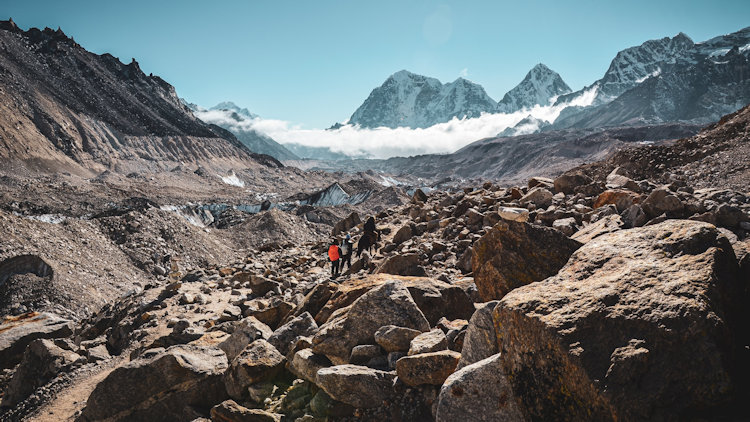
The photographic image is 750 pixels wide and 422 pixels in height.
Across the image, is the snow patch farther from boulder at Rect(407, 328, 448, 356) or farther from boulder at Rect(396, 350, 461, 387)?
boulder at Rect(396, 350, 461, 387)

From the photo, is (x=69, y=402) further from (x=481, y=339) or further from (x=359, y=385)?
(x=481, y=339)

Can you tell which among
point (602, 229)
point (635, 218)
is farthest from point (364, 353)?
point (635, 218)

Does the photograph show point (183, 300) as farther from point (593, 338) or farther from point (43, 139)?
point (43, 139)

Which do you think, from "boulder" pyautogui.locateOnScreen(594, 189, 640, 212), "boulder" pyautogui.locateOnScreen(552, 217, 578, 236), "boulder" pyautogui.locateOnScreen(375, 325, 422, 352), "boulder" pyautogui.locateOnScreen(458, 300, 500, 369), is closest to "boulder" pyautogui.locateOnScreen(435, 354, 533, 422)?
"boulder" pyautogui.locateOnScreen(458, 300, 500, 369)

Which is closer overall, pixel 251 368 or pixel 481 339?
pixel 481 339

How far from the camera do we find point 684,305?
2209mm

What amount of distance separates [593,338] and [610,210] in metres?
5.50

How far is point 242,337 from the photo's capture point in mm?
5434

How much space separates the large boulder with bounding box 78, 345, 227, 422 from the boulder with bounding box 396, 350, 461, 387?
2626mm

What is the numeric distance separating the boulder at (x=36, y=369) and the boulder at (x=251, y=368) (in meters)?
4.04

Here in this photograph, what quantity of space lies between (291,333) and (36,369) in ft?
15.7

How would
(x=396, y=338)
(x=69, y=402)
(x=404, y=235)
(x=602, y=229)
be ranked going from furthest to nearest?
1. (x=404, y=235)
2. (x=69, y=402)
3. (x=602, y=229)
4. (x=396, y=338)

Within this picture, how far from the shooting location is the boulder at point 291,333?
5113 mm

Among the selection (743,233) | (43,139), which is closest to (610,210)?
(743,233)
